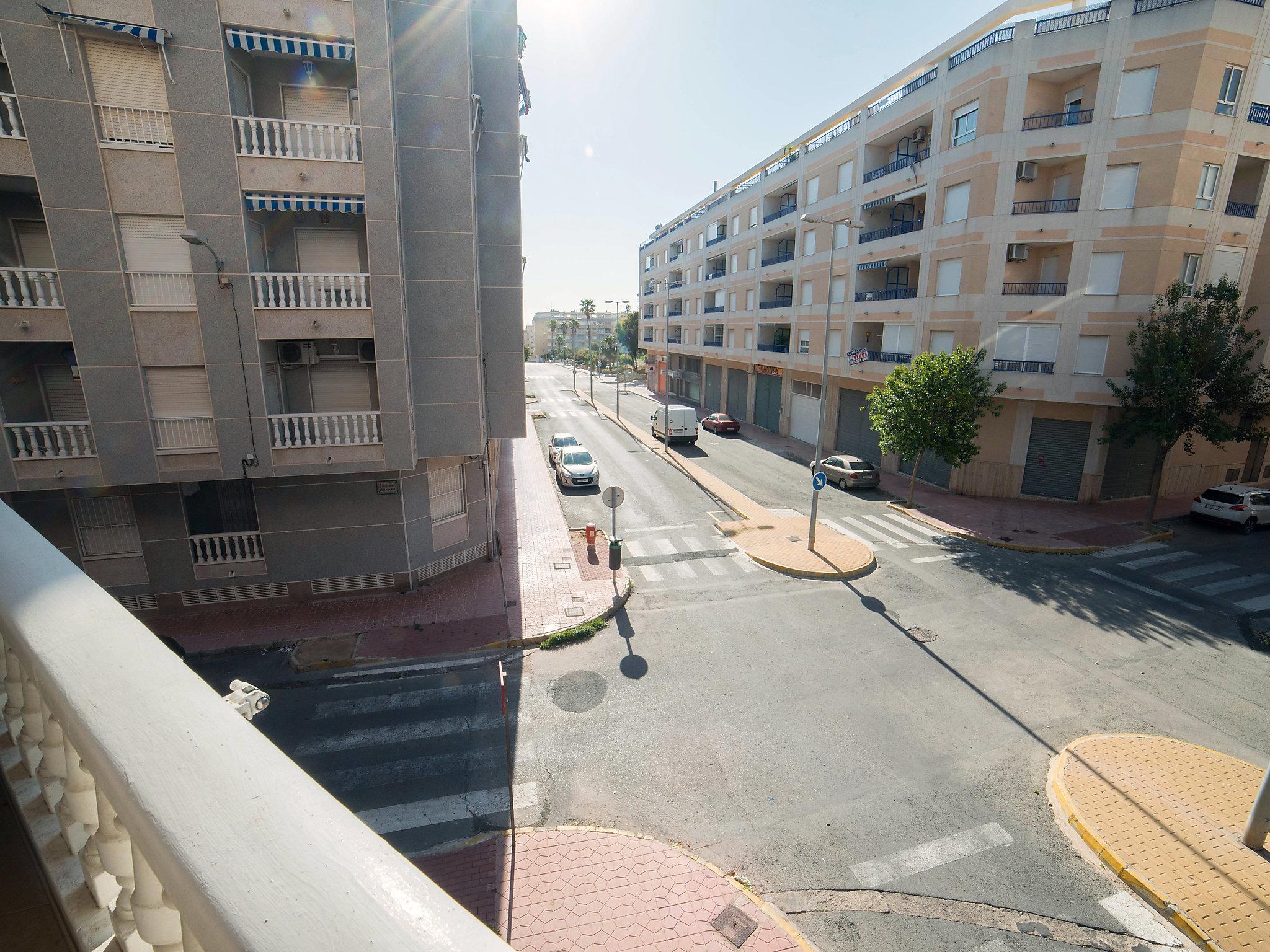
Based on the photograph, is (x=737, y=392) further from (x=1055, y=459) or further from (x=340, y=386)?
(x=340, y=386)

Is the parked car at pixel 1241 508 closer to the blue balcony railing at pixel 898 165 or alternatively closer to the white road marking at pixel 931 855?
the blue balcony railing at pixel 898 165

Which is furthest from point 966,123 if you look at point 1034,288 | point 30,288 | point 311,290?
point 30,288

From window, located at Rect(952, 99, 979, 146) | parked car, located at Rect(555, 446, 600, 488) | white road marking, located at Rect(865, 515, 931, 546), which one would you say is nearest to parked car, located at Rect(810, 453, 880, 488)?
white road marking, located at Rect(865, 515, 931, 546)

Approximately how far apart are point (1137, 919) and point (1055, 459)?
67.1 ft

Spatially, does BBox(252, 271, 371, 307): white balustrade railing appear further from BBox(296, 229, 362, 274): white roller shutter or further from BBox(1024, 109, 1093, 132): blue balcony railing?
BBox(1024, 109, 1093, 132): blue balcony railing

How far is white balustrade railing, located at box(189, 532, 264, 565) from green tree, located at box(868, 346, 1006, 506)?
20278 mm

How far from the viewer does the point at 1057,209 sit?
71.4 feet

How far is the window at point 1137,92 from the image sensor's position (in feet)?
66.5

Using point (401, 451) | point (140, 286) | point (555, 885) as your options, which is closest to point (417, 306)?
point (401, 451)

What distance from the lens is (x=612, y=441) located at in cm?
3628

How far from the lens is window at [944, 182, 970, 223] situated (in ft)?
75.8

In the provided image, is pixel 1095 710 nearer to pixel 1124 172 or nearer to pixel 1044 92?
pixel 1124 172

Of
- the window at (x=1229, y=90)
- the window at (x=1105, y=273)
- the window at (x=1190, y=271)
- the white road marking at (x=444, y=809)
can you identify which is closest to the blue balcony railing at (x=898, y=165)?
the window at (x=1105, y=273)

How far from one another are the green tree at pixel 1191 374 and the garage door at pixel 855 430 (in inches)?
400
